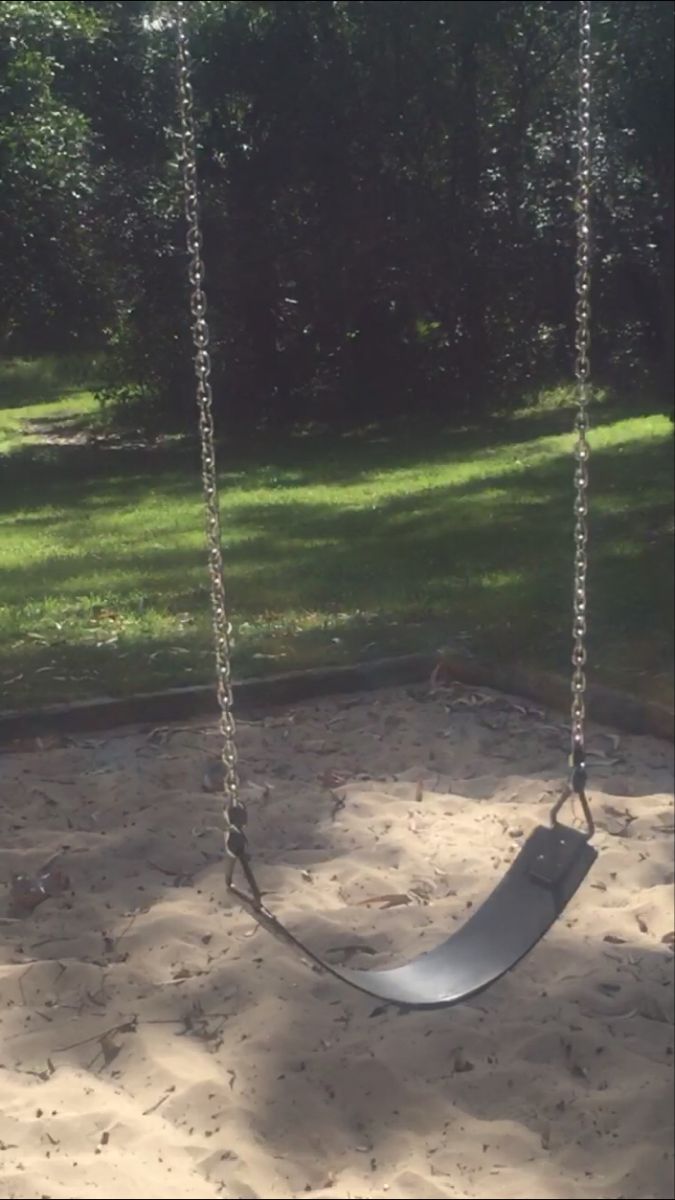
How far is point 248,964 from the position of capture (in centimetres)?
349

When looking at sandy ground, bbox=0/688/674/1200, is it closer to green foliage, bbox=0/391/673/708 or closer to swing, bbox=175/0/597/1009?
swing, bbox=175/0/597/1009

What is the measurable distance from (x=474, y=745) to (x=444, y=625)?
1.29 metres

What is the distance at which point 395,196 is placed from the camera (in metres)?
6.88

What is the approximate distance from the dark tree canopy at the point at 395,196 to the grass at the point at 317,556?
281 mm

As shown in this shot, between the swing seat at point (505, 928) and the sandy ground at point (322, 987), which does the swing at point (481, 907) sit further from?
the sandy ground at point (322, 987)

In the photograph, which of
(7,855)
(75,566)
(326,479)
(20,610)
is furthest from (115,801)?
(326,479)

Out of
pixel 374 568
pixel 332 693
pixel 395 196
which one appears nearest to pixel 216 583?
pixel 332 693

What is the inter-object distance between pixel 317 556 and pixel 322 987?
11.3 ft

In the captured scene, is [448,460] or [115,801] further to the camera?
[448,460]

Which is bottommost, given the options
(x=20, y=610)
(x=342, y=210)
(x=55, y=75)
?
(x=20, y=610)

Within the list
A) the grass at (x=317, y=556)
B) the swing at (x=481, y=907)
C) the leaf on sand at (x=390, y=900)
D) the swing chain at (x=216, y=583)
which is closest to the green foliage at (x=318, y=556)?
the grass at (x=317, y=556)

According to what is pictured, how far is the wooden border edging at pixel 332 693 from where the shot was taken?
16.2ft

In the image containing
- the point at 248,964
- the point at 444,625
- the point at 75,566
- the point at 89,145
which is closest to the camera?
the point at 248,964

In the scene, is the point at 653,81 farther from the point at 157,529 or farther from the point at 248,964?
the point at 248,964
